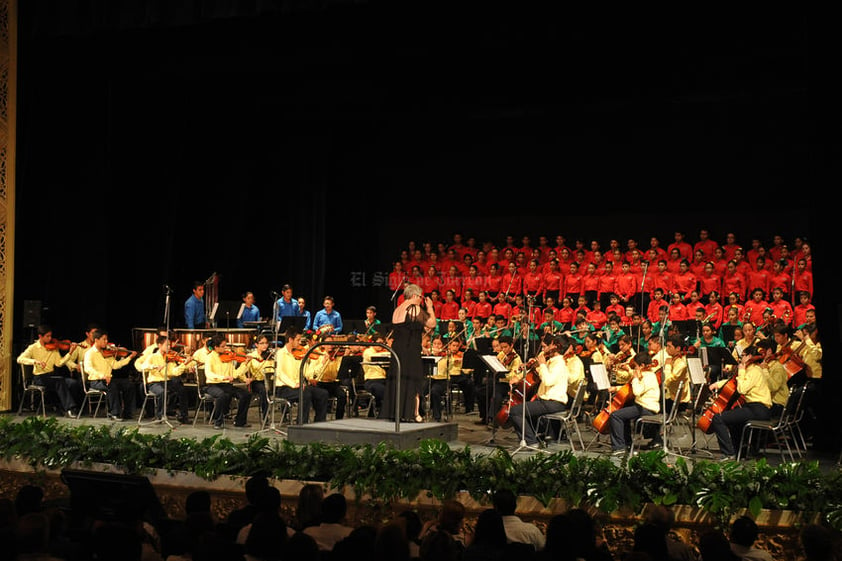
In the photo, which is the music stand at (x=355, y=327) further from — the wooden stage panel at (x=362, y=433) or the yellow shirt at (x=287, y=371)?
the wooden stage panel at (x=362, y=433)

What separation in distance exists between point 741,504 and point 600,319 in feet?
36.9

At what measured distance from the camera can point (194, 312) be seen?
54.2 ft

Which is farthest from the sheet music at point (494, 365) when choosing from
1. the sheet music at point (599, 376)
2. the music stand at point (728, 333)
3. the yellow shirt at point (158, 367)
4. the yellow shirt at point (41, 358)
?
the yellow shirt at point (41, 358)

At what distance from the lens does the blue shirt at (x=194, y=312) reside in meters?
16.4

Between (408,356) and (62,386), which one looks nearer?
(408,356)

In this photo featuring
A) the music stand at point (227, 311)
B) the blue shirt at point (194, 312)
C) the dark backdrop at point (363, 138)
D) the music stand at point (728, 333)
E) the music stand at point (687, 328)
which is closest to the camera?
the music stand at point (687, 328)

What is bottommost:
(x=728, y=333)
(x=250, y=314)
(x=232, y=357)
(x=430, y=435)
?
(x=430, y=435)

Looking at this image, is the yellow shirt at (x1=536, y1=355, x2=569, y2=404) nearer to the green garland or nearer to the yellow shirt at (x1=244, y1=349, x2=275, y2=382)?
the green garland

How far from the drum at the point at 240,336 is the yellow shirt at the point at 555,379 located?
214 inches

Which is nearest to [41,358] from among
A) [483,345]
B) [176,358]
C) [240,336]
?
[176,358]

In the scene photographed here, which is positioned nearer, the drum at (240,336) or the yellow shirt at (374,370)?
the yellow shirt at (374,370)

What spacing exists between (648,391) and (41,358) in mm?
8459

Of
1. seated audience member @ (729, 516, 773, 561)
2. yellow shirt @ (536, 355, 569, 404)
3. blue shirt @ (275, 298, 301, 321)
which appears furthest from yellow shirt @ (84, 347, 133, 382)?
seated audience member @ (729, 516, 773, 561)

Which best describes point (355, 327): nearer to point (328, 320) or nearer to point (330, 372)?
point (328, 320)
